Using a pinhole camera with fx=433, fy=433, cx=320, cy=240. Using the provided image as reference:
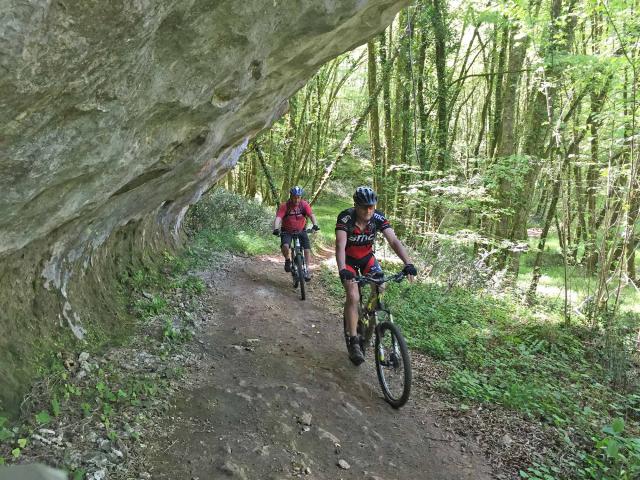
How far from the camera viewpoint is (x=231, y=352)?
6.05 metres

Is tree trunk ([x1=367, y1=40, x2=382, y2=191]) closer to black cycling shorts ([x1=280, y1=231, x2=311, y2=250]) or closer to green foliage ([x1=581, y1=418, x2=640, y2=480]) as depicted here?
black cycling shorts ([x1=280, y1=231, x2=311, y2=250])

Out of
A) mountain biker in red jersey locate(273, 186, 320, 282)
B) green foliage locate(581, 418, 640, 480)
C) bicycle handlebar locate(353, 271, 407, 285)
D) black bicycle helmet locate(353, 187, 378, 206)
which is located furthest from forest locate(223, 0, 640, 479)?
mountain biker in red jersey locate(273, 186, 320, 282)

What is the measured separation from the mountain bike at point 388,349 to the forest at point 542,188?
103 cm

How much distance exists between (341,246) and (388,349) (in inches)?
56.5

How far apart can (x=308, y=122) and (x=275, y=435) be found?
17427 millimetres

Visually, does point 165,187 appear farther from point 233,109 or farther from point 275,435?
point 275,435

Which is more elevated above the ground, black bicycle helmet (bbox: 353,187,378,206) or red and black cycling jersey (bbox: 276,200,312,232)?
black bicycle helmet (bbox: 353,187,378,206)

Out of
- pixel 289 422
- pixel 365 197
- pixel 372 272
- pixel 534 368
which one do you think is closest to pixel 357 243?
pixel 372 272

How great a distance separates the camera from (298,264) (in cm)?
909

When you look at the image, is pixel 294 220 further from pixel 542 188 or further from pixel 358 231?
pixel 542 188

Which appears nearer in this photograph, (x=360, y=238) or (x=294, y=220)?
(x=360, y=238)

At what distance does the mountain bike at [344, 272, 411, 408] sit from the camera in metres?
5.09

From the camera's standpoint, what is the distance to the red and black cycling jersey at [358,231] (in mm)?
5895

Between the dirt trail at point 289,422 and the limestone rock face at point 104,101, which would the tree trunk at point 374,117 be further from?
the dirt trail at point 289,422
